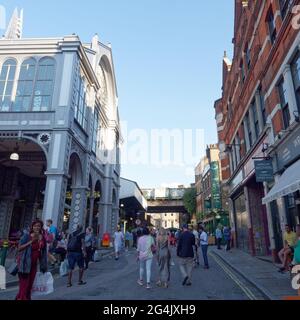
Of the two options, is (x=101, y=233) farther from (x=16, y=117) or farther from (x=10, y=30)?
(x=10, y=30)

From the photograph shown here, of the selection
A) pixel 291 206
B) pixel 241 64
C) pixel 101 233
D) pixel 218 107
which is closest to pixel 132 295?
pixel 291 206

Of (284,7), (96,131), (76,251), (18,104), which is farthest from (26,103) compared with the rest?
(284,7)

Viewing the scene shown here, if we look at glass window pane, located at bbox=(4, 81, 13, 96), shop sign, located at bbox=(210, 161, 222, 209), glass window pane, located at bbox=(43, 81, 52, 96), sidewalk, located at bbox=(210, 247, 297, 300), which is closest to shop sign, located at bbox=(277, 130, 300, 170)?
sidewalk, located at bbox=(210, 247, 297, 300)

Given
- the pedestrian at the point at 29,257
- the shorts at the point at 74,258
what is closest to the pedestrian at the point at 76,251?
the shorts at the point at 74,258

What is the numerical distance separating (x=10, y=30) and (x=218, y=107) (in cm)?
2719

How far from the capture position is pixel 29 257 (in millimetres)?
5078

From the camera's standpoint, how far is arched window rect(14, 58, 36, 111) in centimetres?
1627

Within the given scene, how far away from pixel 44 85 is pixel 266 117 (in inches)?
511

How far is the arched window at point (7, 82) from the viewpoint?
53.6 feet

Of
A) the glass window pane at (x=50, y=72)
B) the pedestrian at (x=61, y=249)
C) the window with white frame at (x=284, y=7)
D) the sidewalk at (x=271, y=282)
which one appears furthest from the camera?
the glass window pane at (x=50, y=72)

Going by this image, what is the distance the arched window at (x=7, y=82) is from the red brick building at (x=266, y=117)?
14380 millimetres

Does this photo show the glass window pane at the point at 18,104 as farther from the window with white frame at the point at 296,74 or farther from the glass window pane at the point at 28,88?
the window with white frame at the point at 296,74

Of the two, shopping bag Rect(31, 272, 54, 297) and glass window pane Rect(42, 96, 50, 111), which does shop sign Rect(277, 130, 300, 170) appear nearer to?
shopping bag Rect(31, 272, 54, 297)

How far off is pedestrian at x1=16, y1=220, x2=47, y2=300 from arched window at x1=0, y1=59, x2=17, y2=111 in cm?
1337
